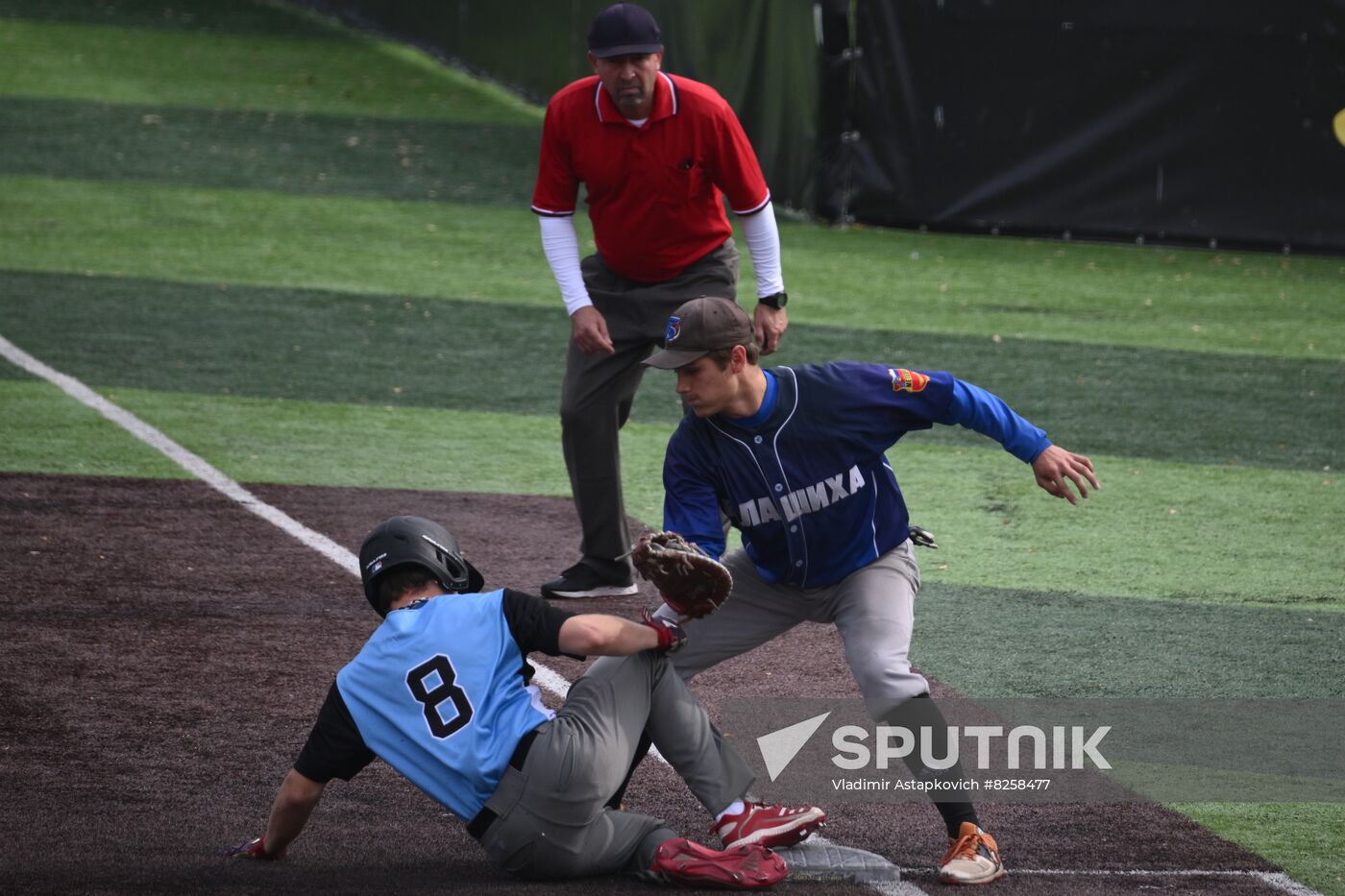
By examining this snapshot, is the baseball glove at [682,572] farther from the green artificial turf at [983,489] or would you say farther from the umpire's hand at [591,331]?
the green artificial turf at [983,489]

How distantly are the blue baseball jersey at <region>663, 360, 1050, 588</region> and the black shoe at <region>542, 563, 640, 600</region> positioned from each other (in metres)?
2.42

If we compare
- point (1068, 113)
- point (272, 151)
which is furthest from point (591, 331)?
point (272, 151)

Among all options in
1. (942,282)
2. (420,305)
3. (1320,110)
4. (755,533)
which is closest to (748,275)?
(942,282)

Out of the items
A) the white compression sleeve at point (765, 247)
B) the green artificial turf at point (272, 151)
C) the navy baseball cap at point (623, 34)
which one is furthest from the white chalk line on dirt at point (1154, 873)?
the green artificial turf at point (272, 151)

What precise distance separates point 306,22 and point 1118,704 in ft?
72.8

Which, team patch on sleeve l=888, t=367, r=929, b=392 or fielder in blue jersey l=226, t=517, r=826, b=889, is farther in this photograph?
team patch on sleeve l=888, t=367, r=929, b=392

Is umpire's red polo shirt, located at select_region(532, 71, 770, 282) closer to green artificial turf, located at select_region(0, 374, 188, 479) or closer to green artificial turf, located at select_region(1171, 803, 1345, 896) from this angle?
green artificial turf, located at select_region(0, 374, 188, 479)

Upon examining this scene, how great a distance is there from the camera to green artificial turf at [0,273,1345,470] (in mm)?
10688

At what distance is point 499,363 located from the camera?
1180 centimetres

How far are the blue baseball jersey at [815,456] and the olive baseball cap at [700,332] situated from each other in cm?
22

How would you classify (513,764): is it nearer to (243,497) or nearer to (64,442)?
(243,497)

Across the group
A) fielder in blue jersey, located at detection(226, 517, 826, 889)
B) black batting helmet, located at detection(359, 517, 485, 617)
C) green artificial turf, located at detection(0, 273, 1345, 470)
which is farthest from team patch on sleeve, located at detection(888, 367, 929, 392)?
green artificial turf, located at detection(0, 273, 1345, 470)

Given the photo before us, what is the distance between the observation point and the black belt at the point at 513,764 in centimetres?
460

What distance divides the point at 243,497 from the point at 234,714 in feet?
9.42
